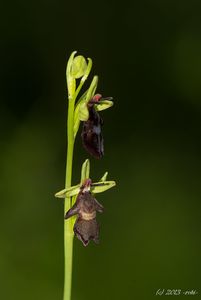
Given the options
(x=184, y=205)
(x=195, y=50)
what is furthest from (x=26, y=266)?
(x=195, y=50)

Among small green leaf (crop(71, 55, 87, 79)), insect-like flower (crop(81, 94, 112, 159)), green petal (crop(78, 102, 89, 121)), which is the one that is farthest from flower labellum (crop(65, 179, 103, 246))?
small green leaf (crop(71, 55, 87, 79))

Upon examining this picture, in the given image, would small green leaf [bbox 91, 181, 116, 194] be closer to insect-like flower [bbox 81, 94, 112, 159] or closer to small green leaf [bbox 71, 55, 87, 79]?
insect-like flower [bbox 81, 94, 112, 159]

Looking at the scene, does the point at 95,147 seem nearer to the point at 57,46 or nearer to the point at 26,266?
the point at 26,266

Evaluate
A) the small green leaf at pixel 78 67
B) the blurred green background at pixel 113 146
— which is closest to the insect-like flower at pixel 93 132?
the small green leaf at pixel 78 67

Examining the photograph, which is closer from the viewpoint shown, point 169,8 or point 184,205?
point 184,205

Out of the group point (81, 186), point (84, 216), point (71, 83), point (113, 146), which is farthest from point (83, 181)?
point (113, 146)

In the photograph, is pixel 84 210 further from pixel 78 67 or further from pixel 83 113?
pixel 78 67

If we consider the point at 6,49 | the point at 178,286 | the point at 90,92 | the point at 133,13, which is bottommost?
the point at 178,286
